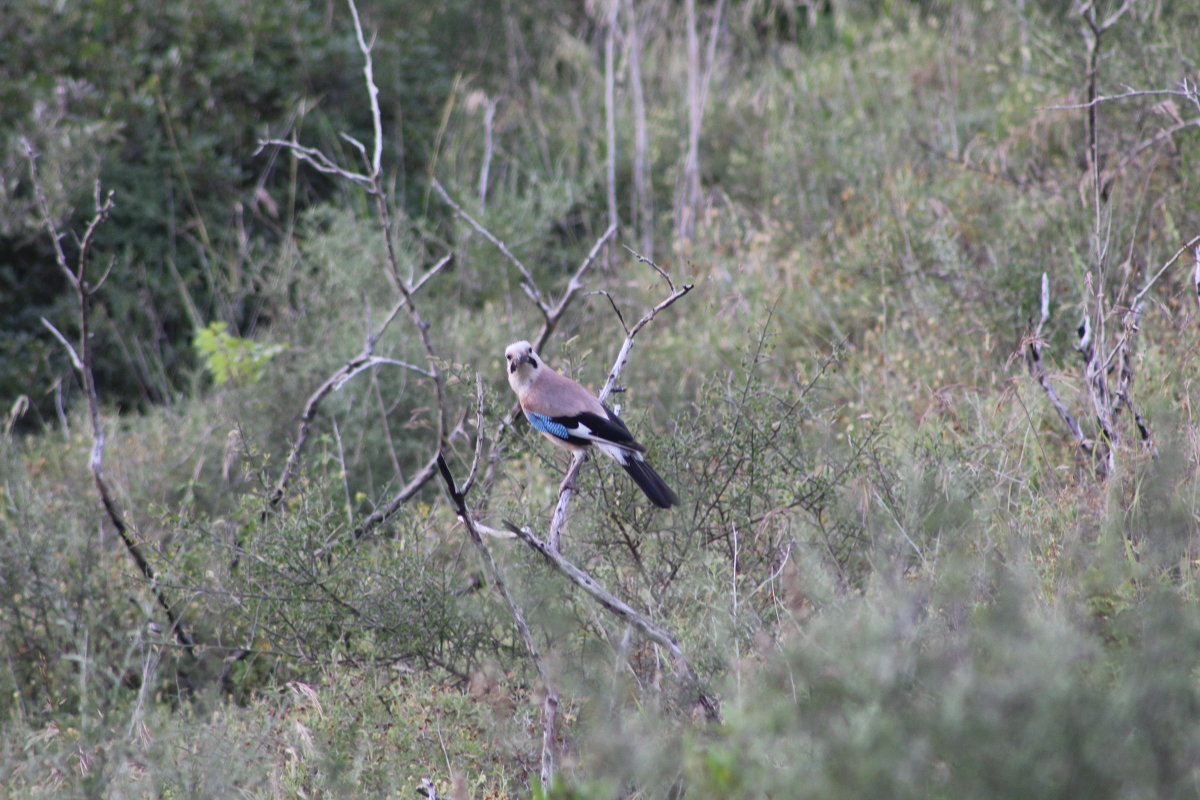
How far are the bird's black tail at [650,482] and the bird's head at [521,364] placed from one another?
698 mm

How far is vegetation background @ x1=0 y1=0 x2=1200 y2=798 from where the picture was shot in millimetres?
2330

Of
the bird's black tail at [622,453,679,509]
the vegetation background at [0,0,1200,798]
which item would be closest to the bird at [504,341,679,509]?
the bird's black tail at [622,453,679,509]

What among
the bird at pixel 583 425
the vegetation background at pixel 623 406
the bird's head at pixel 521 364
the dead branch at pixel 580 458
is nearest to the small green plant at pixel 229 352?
the vegetation background at pixel 623 406

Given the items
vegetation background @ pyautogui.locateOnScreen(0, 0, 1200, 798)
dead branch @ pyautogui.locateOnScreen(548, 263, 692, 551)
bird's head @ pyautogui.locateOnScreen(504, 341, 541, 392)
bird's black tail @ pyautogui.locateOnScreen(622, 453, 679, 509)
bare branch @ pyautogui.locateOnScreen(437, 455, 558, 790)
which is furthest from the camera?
bird's head @ pyautogui.locateOnScreen(504, 341, 541, 392)

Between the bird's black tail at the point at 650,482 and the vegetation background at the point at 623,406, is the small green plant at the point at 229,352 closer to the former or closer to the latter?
the vegetation background at the point at 623,406

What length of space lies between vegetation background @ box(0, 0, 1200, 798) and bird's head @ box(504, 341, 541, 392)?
257mm

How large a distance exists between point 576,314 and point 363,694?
335 cm

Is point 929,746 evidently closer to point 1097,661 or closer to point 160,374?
point 1097,661

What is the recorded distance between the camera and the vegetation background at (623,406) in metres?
2.33

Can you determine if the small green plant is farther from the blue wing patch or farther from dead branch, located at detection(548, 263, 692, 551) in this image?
→ dead branch, located at detection(548, 263, 692, 551)

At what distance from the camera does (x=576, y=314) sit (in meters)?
6.36

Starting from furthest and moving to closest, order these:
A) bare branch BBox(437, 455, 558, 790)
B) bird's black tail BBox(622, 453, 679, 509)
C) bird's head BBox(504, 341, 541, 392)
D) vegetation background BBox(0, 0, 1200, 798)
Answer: bird's head BBox(504, 341, 541, 392) → bird's black tail BBox(622, 453, 679, 509) → bare branch BBox(437, 455, 558, 790) → vegetation background BBox(0, 0, 1200, 798)

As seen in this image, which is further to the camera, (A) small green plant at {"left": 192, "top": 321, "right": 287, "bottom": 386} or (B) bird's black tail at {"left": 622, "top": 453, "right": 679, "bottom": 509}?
(A) small green plant at {"left": 192, "top": 321, "right": 287, "bottom": 386}

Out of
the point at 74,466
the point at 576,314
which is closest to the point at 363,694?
the point at 74,466
